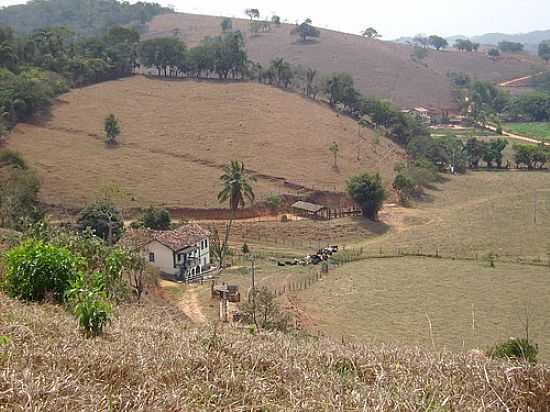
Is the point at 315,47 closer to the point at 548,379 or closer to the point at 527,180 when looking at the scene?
the point at 527,180

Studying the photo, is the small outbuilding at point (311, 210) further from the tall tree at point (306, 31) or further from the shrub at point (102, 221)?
the tall tree at point (306, 31)

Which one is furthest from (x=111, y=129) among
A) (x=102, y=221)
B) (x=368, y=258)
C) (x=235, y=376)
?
(x=235, y=376)

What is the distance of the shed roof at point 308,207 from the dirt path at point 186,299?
17.4 meters

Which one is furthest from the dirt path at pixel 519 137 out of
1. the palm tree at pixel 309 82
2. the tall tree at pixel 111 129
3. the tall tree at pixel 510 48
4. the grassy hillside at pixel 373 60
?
the tall tree at pixel 510 48

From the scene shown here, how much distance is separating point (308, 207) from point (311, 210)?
614mm

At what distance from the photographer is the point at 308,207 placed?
156 feet

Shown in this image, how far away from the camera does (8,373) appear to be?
225 inches

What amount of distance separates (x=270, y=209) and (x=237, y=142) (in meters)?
14.8

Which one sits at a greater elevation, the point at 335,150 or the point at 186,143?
the point at 335,150

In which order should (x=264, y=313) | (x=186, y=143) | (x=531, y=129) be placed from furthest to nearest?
1. (x=531, y=129)
2. (x=186, y=143)
3. (x=264, y=313)

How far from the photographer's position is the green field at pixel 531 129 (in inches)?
3472

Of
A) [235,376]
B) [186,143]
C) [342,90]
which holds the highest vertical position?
[342,90]

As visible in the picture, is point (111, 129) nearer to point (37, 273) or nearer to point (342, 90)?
point (342, 90)

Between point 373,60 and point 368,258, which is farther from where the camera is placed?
point 373,60
